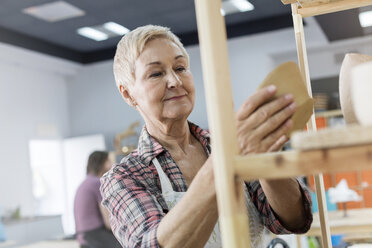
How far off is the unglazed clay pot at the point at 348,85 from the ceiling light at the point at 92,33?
6.78 m

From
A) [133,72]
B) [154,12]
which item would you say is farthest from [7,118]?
[133,72]

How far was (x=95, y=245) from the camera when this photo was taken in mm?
4859

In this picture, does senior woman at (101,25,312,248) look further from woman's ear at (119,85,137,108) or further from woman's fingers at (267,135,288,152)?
woman's fingers at (267,135,288,152)

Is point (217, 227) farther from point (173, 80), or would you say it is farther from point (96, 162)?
point (96, 162)

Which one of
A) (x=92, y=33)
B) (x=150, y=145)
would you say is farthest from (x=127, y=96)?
(x=92, y=33)

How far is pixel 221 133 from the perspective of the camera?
58 centimetres

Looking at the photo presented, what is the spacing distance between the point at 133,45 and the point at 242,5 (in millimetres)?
5934

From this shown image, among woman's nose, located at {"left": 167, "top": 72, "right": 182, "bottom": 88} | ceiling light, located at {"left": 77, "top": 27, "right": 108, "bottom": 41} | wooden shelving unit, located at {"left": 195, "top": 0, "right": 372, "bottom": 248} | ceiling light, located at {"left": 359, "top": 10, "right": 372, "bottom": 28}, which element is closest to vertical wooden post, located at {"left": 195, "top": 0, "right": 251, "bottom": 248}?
wooden shelving unit, located at {"left": 195, "top": 0, "right": 372, "bottom": 248}

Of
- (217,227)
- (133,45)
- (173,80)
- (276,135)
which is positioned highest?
(133,45)

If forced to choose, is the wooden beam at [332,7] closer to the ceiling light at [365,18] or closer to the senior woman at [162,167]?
the senior woman at [162,167]

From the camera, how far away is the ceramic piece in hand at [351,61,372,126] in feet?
1.80

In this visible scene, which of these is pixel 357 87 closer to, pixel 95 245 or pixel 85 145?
pixel 95 245

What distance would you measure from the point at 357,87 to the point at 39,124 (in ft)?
27.3

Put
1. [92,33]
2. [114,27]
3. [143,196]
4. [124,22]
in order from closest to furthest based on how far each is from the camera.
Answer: [143,196] → [124,22] → [114,27] → [92,33]
